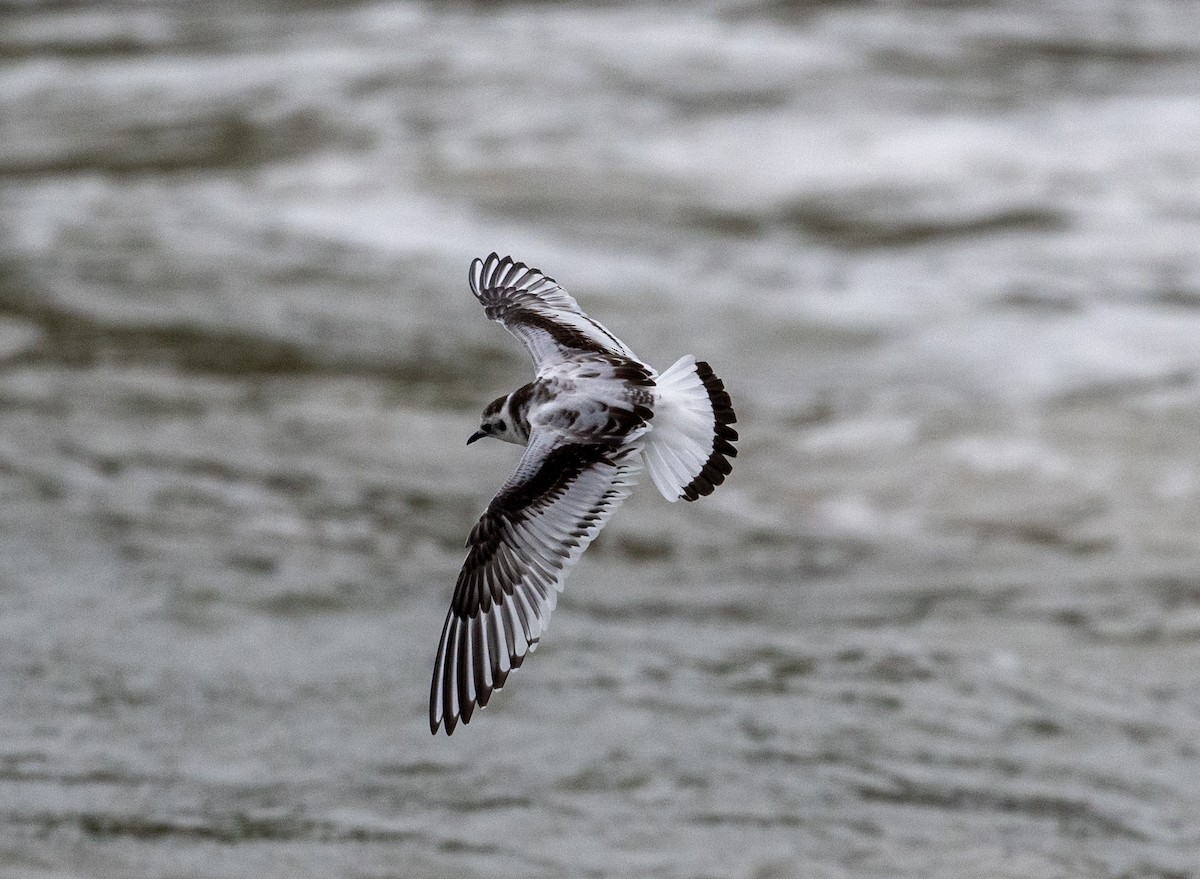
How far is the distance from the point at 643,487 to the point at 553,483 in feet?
19.9

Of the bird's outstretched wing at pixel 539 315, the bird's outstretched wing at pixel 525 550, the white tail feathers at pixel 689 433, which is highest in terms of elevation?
the bird's outstretched wing at pixel 539 315

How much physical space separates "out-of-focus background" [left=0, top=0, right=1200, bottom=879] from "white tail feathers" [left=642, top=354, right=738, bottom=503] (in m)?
2.68

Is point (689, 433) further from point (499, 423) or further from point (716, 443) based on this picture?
point (499, 423)

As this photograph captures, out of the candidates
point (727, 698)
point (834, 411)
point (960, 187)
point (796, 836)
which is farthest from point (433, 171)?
point (796, 836)

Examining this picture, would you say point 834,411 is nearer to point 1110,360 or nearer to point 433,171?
point 1110,360

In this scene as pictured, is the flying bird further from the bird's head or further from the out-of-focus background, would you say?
the out-of-focus background

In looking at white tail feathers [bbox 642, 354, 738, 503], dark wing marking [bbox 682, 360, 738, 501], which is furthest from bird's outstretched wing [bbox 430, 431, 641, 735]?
dark wing marking [bbox 682, 360, 738, 501]

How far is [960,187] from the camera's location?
16422 millimetres

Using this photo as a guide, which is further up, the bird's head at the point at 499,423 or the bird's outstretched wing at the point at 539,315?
the bird's outstretched wing at the point at 539,315

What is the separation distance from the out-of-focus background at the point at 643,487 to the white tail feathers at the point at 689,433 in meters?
2.68

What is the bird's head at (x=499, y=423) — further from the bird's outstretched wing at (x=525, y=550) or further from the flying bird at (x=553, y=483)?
the bird's outstretched wing at (x=525, y=550)

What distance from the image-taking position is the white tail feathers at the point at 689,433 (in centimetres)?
491

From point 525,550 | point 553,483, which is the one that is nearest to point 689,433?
point 553,483

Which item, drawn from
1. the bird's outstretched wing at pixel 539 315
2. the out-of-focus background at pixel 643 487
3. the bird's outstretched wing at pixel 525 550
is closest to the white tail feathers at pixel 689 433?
the bird's outstretched wing at pixel 525 550
